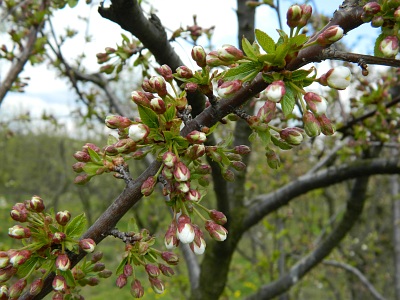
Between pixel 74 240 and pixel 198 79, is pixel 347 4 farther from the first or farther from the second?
pixel 74 240

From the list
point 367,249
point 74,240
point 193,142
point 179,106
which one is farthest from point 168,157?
point 367,249

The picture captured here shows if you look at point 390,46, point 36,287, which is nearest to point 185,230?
point 36,287

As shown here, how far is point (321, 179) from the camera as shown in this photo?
290 centimetres

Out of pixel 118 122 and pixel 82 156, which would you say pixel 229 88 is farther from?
pixel 82 156

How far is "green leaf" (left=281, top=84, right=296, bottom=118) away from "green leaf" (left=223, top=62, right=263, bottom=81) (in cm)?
9

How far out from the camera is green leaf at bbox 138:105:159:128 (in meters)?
1.04

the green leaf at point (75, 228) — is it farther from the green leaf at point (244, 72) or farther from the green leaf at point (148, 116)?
the green leaf at point (244, 72)

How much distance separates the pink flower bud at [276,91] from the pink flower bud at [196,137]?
0.65 ft

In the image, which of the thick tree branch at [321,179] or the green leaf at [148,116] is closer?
the green leaf at [148,116]

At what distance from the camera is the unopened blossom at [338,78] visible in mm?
975

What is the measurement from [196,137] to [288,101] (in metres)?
0.26

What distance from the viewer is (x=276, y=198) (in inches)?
118

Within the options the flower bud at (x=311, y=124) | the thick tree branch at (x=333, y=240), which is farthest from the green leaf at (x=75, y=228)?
the thick tree branch at (x=333, y=240)

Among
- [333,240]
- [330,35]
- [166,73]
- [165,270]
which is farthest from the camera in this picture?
[333,240]
